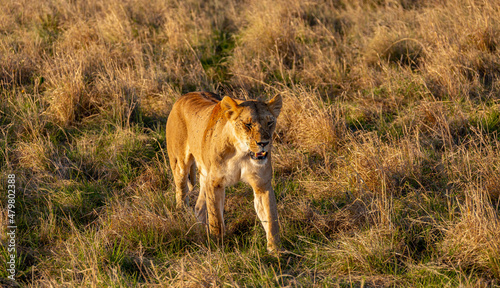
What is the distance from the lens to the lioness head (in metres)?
3.70

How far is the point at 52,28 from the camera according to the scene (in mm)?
9094

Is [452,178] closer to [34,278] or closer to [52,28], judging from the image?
[34,278]

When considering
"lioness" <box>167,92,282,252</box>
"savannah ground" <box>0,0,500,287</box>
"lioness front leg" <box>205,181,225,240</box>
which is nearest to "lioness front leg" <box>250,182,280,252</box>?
"lioness" <box>167,92,282,252</box>

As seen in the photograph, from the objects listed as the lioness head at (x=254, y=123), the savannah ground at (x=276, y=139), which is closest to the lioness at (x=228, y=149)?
the lioness head at (x=254, y=123)

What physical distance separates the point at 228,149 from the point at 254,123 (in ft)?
1.28

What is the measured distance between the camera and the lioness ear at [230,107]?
12.7 ft

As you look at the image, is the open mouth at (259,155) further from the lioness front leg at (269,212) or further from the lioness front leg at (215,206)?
the lioness front leg at (215,206)

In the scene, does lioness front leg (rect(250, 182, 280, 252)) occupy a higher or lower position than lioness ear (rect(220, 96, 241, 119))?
lower

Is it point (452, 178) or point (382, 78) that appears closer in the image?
point (452, 178)

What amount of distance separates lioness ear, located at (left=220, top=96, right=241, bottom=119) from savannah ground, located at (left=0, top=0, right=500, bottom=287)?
0.97 m

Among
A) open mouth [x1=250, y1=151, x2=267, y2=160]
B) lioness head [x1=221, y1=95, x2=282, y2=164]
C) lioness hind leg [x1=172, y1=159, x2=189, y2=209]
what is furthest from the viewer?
lioness hind leg [x1=172, y1=159, x2=189, y2=209]

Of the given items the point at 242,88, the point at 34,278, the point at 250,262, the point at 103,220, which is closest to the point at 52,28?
the point at 242,88

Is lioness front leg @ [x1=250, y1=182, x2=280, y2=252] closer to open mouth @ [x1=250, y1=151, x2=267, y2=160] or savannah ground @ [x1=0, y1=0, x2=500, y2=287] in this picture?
savannah ground @ [x1=0, y1=0, x2=500, y2=287]

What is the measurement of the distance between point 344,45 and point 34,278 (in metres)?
5.41
